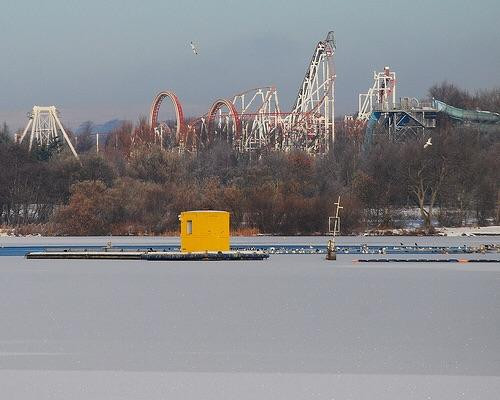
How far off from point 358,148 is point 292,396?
63.9m

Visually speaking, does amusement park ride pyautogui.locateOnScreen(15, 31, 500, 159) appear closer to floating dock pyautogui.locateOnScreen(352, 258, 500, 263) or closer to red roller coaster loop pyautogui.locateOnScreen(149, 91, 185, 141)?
red roller coaster loop pyautogui.locateOnScreen(149, 91, 185, 141)

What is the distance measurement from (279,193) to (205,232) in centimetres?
1724

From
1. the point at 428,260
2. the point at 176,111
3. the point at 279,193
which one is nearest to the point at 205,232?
the point at 428,260

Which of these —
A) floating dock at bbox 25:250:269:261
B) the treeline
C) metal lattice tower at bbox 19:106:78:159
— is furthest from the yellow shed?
metal lattice tower at bbox 19:106:78:159

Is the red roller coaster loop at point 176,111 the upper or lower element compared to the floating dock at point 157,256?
upper

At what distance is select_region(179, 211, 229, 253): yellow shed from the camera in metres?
37.3

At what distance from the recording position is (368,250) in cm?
3884

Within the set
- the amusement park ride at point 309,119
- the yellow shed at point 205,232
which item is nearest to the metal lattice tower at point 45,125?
the amusement park ride at point 309,119

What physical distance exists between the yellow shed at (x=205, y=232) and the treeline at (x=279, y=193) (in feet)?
52.0

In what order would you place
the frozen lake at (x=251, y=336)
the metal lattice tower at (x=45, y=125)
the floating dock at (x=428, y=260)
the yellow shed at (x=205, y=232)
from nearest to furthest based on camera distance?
the frozen lake at (x=251, y=336), the floating dock at (x=428, y=260), the yellow shed at (x=205, y=232), the metal lattice tower at (x=45, y=125)

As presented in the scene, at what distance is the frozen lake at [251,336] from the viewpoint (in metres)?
12.3

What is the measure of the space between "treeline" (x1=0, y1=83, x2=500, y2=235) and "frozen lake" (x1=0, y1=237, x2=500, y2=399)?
2624 centimetres

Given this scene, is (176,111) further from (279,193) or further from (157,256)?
(157,256)

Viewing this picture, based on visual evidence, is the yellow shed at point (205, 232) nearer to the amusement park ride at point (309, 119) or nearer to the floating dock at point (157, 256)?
the floating dock at point (157, 256)
